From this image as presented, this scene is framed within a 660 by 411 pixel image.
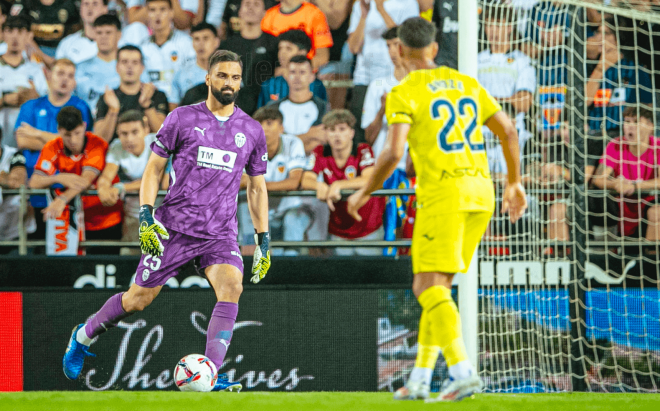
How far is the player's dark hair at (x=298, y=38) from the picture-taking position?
25.5ft

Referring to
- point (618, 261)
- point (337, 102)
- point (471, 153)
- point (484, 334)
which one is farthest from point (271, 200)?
point (471, 153)

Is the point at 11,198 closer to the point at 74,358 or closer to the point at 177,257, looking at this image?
the point at 74,358

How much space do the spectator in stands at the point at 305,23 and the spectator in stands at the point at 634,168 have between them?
2833 mm

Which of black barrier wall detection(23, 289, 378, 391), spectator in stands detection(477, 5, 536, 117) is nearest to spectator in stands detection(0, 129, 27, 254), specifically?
black barrier wall detection(23, 289, 378, 391)

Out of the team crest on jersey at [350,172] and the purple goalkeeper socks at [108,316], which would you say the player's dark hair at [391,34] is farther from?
the purple goalkeeper socks at [108,316]

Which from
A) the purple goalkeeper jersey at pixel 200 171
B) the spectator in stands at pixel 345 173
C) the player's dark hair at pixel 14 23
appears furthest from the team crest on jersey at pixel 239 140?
the player's dark hair at pixel 14 23

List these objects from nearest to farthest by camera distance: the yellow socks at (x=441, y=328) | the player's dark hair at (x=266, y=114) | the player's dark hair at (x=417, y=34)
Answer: the yellow socks at (x=441, y=328) < the player's dark hair at (x=417, y=34) < the player's dark hair at (x=266, y=114)

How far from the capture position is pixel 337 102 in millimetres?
7621

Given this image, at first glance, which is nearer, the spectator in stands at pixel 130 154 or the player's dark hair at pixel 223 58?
the player's dark hair at pixel 223 58

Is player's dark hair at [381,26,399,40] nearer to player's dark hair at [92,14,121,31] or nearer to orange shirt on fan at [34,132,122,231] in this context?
player's dark hair at [92,14,121,31]

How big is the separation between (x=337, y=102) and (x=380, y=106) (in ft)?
1.41

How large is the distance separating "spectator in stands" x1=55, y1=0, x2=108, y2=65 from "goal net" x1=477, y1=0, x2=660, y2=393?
3871mm

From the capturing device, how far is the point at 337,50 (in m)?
7.87

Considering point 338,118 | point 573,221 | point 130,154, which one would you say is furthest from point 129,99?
point 573,221
